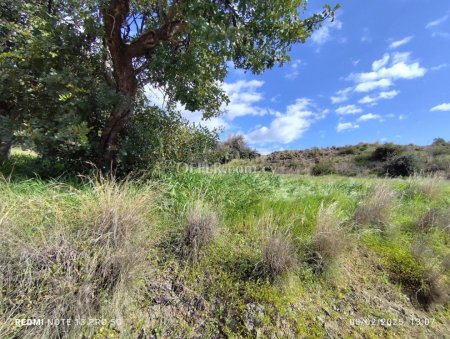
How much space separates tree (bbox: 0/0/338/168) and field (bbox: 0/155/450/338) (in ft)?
5.11

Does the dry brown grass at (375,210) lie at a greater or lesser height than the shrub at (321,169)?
lesser

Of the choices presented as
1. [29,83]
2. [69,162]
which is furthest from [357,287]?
[29,83]

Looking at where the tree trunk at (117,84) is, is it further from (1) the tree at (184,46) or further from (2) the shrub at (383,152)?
(2) the shrub at (383,152)

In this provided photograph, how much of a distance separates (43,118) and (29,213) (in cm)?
245

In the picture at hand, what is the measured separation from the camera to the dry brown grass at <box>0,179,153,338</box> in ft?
6.19

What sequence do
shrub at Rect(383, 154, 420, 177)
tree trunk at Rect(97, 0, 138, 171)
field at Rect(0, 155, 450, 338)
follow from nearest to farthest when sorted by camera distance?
field at Rect(0, 155, 450, 338) < tree trunk at Rect(97, 0, 138, 171) < shrub at Rect(383, 154, 420, 177)

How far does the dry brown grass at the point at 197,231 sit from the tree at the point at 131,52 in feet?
7.20

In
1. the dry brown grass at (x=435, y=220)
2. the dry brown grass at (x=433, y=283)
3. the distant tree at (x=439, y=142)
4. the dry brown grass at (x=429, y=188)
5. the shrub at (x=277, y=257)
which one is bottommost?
the dry brown grass at (x=433, y=283)

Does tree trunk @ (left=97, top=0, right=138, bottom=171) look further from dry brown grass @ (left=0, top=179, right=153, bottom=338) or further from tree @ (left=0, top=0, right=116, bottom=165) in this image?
dry brown grass @ (left=0, top=179, right=153, bottom=338)

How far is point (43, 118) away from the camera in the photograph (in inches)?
170

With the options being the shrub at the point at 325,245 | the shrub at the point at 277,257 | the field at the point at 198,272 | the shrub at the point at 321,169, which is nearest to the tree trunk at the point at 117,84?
the field at the point at 198,272

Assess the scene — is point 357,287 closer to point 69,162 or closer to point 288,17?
point 288,17

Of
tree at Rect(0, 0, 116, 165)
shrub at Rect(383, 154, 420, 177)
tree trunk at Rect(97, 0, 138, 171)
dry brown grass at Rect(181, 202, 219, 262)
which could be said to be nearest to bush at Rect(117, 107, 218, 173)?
tree trunk at Rect(97, 0, 138, 171)

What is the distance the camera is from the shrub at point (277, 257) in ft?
8.70
